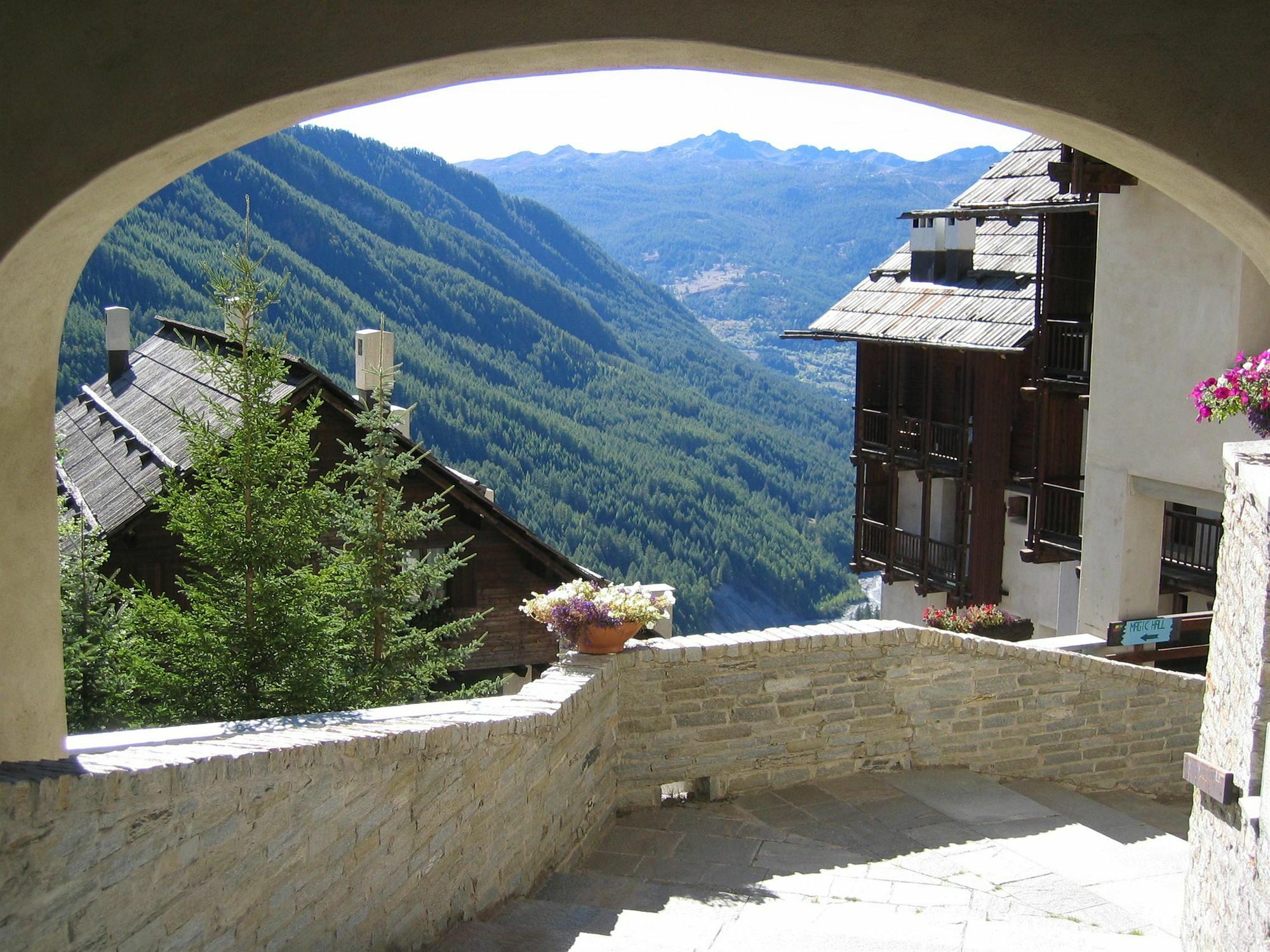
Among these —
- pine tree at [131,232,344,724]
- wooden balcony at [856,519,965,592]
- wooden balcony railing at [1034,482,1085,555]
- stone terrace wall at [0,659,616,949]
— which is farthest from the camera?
wooden balcony at [856,519,965,592]

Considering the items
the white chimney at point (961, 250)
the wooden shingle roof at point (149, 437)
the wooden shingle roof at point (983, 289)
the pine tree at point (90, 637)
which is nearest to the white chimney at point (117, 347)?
the wooden shingle roof at point (149, 437)

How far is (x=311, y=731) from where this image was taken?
5.08 m

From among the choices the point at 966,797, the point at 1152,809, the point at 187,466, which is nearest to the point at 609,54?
the point at 966,797

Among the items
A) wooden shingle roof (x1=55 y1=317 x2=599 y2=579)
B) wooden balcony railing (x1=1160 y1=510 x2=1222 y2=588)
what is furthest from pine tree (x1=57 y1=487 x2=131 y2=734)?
wooden balcony railing (x1=1160 y1=510 x2=1222 y2=588)

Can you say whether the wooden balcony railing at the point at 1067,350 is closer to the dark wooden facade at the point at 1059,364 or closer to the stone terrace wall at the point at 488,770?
the dark wooden facade at the point at 1059,364

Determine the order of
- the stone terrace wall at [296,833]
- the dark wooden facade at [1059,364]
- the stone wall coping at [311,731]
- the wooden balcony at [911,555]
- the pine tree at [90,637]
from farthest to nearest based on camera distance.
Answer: the wooden balcony at [911,555] → the dark wooden facade at [1059,364] → the pine tree at [90,637] → the stone wall coping at [311,731] → the stone terrace wall at [296,833]

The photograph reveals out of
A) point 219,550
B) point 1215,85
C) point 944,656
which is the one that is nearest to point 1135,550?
point 944,656

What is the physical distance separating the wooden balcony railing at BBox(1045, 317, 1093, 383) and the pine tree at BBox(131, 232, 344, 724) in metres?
10.7

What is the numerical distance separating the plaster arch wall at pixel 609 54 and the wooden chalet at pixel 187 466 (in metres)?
10.1

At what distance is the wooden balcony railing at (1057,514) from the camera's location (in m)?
16.3

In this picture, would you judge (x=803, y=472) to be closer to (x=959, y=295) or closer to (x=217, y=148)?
(x=959, y=295)

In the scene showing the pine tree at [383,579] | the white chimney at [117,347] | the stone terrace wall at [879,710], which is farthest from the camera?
the white chimney at [117,347]

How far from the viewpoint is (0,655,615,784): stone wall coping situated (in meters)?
4.06

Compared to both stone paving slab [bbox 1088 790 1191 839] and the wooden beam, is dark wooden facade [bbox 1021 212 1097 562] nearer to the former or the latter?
stone paving slab [bbox 1088 790 1191 839]
